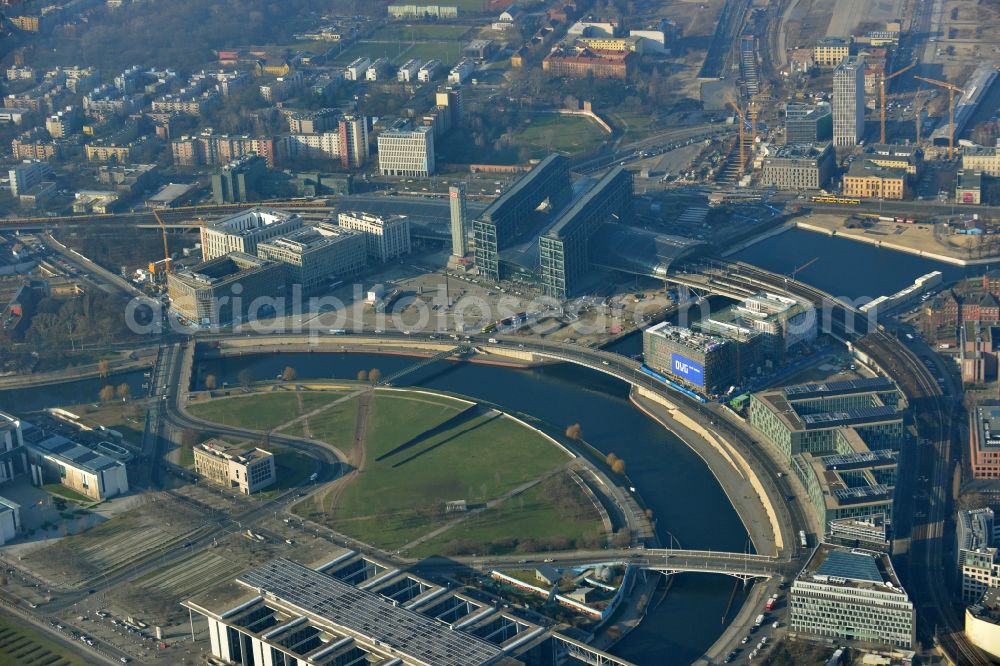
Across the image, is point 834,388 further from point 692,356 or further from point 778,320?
point 778,320

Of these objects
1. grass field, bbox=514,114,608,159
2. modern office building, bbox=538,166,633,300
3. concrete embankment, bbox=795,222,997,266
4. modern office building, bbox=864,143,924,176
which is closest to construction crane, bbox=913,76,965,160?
modern office building, bbox=864,143,924,176

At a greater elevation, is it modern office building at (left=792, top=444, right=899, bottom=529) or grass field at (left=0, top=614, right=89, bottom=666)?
modern office building at (left=792, top=444, right=899, bottom=529)

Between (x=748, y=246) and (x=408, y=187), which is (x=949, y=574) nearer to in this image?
(x=748, y=246)

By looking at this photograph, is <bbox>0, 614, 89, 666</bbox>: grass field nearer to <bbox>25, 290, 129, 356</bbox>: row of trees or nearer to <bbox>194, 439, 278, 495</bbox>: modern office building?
<bbox>194, 439, 278, 495</bbox>: modern office building

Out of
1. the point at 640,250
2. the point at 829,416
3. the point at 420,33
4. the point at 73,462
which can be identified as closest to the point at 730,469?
the point at 829,416

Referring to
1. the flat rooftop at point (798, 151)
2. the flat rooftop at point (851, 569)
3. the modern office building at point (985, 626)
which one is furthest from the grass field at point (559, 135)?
the modern office building at point (985, 626)

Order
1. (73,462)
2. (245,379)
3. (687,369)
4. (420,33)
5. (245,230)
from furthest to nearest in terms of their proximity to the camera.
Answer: (420,33), (245,230), (245,379), (687,369), (73,462)

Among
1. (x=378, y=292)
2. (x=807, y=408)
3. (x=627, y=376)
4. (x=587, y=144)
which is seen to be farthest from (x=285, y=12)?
(x=807, y=408)
